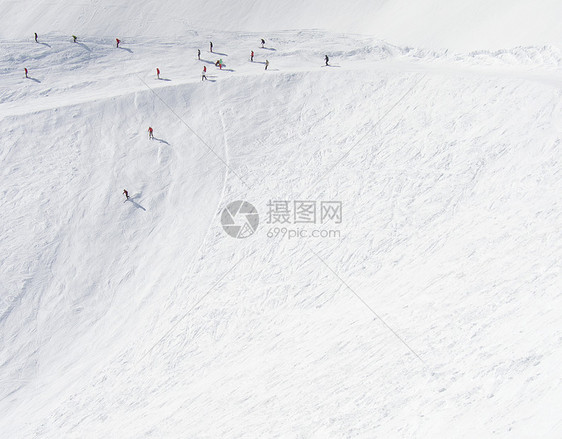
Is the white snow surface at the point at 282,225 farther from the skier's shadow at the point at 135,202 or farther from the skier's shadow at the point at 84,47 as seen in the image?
the skier's shadow at the point at 84,47

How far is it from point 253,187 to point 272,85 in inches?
383

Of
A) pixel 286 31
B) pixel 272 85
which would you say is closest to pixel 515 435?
pixel 272 85

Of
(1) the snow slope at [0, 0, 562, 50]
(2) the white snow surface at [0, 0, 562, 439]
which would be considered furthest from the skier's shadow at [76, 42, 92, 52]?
(1) the snow slope at [0, 0, 562, 50]

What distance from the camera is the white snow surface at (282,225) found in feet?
63.2

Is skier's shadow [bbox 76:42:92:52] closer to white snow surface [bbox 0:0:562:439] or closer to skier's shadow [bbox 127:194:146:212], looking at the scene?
white snow surface [bbox 0:0:562:439]

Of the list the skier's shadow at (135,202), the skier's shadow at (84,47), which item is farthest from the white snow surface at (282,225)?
the skier's shadow at (84,47)

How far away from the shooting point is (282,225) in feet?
102

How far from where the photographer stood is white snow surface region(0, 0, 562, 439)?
1925cm

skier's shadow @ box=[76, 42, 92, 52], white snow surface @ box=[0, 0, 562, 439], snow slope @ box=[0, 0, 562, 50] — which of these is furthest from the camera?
skier's shadow @ box=[76, 42, 92, 52]

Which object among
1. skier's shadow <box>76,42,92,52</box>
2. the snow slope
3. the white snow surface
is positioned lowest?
the white snow surface

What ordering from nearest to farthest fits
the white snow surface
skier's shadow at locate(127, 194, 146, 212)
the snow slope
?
the white snow surface → skier's shadow at locate(127, 194, 146, 212) → the snow slope

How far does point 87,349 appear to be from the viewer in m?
28.1

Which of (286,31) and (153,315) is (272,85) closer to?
(286,31)

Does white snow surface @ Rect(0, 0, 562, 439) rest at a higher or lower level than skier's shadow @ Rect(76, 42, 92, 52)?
lower
